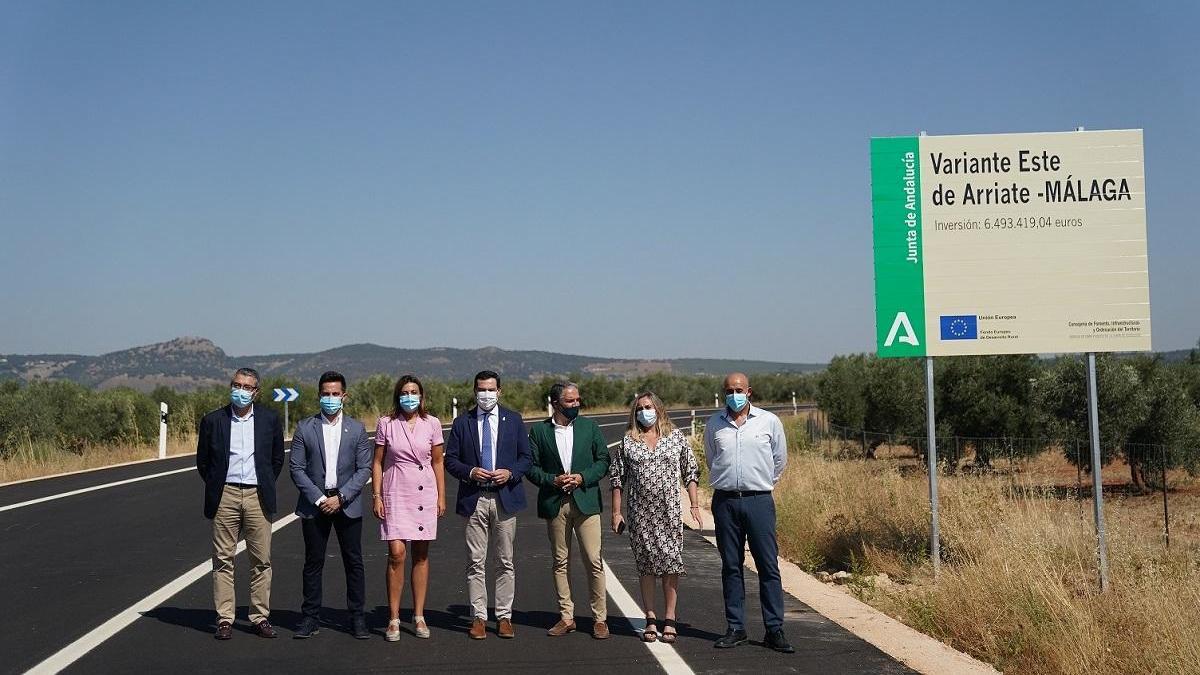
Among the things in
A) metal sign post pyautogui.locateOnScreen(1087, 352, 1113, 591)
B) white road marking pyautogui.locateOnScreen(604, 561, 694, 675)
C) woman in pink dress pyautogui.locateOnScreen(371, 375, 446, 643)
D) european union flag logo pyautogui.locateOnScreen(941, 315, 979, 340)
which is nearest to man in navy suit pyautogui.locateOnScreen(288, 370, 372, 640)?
woman in pink dress pyautogui.locateOnScreen(371, 375, 446, 643)

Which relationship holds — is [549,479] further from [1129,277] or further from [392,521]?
[1129,277]

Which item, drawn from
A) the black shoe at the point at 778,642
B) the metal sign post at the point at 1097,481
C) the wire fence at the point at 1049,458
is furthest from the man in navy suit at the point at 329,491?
the wire fence at the point at 1049,458

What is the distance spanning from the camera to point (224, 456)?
9.34 m

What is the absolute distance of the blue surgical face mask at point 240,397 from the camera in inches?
369

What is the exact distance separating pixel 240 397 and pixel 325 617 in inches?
80.0

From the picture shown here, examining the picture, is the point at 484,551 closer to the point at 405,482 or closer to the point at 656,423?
the point at 405,482

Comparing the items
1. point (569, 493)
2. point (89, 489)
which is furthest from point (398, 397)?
point (89, 489)

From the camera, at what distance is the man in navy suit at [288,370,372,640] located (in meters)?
9.20

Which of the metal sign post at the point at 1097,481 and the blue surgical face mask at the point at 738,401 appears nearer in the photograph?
the blue surgical face mask at the point at 738,401

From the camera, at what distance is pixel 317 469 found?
9.27m

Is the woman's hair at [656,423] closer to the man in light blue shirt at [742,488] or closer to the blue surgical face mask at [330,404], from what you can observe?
the man in light blue shirt at [742,488]

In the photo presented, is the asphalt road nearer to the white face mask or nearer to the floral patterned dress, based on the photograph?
the floral patterned dress

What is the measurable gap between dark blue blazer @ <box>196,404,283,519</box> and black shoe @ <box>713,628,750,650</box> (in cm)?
364

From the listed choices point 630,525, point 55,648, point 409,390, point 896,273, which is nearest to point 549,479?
point 630,525
